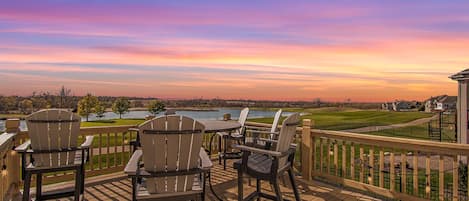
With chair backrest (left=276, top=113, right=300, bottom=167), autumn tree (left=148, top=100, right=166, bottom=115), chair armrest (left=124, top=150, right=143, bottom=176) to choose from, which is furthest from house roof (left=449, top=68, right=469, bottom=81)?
chair armrest (left=124, top=150, right=143, bottom=176)

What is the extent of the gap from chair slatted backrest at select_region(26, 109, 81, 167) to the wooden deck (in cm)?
102

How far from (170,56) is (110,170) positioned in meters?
5.37

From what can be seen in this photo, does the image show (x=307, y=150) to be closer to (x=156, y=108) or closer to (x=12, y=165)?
(x=156, y=108)

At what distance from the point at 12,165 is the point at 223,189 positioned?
302cm

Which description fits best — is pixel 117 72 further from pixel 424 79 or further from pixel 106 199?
pixel 424 79

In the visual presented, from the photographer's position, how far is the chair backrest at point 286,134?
3.03 metres

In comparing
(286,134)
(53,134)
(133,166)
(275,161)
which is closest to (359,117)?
(286,134)

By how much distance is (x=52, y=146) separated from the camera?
3143 millimetres

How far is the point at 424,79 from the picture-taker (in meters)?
12.7

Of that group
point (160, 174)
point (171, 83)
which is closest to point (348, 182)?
point (160, 174)

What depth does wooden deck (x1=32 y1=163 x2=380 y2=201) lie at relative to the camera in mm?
4074

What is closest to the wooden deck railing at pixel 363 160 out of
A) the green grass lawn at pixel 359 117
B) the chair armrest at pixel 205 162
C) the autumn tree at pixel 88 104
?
the chair armrest at pixel 205 162

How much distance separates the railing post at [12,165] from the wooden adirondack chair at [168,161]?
2.55 m

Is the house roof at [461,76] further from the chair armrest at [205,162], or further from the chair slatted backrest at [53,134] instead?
the chair slatted backrest at [53,134]
